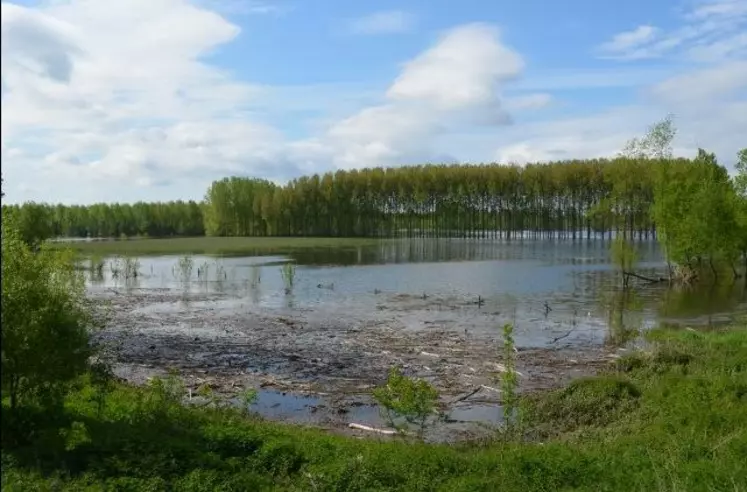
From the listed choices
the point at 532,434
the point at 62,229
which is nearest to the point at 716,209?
the point at 532,434

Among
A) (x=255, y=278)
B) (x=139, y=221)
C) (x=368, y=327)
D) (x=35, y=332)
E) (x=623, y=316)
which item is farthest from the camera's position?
(x=139, y=221)

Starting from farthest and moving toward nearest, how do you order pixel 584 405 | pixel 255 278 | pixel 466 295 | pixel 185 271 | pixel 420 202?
pixel 420 202 → pixel 255 278 → pixel 185 271 → pixel 466 295 → pixel 584 405

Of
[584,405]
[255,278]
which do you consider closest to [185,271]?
[255,278]

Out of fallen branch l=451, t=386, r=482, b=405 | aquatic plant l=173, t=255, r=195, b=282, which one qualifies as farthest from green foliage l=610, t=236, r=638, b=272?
aquatic plant l=173, t=255, r=195, b=282

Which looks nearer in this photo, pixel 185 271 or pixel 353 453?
pixel 353 453

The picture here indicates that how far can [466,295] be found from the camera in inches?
1475

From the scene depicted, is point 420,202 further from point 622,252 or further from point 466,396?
point 466,396

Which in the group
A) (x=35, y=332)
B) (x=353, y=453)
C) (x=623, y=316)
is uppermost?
(x=35, y=332)

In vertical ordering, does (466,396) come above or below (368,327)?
below

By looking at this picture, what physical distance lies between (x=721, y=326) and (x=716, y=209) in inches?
816

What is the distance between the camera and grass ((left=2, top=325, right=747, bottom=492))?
31.8ft

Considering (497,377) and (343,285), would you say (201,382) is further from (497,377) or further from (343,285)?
(343,285)

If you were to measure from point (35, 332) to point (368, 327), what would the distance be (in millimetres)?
17442

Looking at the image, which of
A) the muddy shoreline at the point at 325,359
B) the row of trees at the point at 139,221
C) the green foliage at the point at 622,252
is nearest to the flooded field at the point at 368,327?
the muddy shoreline at the point at 325,359
